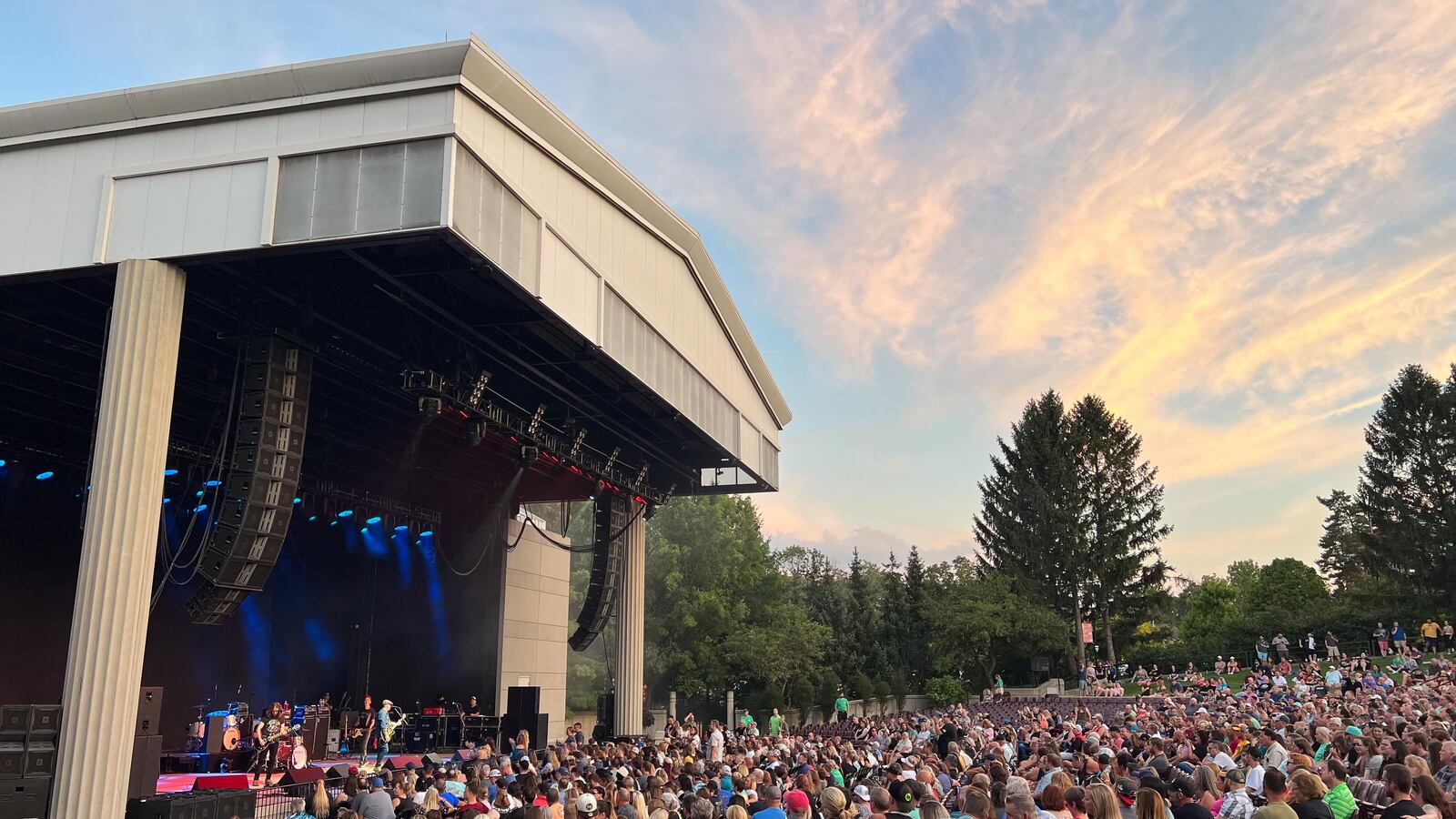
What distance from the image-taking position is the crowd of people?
611 centimetres

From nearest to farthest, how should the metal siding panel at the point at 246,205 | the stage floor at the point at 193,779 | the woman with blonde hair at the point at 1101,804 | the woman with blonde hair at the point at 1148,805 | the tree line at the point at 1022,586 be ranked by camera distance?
the woman with blonde hair at the point at 1101,804, the woman with blonde hair at the point at 1148,805, the metal siding panel at the point at 246,205, the stage floor at the point at 193,779, the tree line at the point at 1022,586

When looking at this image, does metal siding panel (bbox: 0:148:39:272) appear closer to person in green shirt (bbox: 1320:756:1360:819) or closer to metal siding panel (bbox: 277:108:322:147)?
metal siding panel (bbox: 277:108:322:147)

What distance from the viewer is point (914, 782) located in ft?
23.9

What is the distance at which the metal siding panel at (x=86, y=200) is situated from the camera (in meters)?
10.9

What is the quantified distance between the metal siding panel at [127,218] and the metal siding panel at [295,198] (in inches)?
66.5

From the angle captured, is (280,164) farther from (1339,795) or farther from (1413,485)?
(1413,485)

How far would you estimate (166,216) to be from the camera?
10.8 m

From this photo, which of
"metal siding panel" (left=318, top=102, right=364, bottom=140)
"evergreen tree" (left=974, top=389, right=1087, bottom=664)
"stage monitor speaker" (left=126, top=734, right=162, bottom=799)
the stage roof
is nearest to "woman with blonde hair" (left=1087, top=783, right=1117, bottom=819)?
the stage roof

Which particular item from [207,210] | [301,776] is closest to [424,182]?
[207,210]

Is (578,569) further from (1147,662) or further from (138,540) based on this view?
(138,540)

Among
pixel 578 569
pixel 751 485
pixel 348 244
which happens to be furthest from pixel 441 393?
pixel 578 569

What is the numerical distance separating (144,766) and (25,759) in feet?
5.34

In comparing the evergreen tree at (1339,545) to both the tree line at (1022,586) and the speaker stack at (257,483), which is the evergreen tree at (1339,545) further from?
the speaker stack at (257,483)

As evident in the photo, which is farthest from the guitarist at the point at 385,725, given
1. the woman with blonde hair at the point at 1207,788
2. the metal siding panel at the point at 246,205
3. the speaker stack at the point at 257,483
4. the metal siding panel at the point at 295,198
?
the woman with blonde hair at the point at 1207,788
